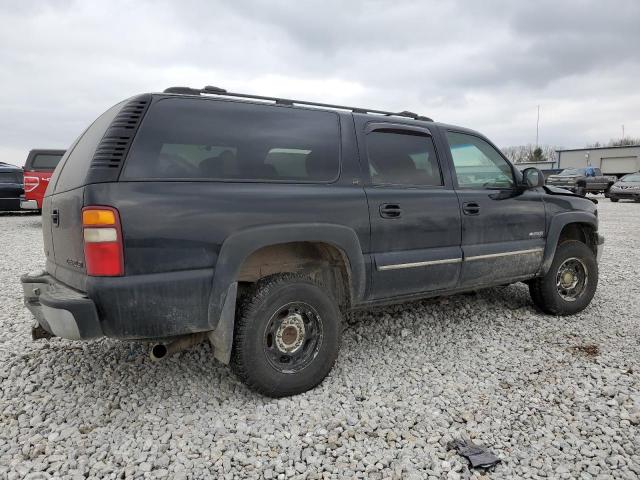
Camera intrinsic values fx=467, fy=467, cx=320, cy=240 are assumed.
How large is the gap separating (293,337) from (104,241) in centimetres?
127

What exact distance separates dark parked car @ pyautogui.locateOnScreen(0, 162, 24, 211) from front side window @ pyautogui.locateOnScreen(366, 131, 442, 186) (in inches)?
533

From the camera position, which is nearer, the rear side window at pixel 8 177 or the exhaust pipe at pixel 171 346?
the exhaust pipe at pixel 171 346

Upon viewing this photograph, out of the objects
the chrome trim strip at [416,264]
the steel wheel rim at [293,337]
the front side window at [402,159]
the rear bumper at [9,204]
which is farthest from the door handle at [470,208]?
the rear bumper at [9,204]

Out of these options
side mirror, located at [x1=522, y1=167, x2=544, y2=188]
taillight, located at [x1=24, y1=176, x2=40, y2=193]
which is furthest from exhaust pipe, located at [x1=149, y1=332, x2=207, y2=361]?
taillight, located at [x1=24, y1=176, x2=40, y2=193]

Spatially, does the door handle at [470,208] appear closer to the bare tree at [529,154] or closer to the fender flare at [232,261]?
the fender flare at [232,261]

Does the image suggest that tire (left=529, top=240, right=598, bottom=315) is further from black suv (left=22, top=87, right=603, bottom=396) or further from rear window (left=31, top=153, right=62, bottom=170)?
rear window (left=31, top=153, right=62, bottom=170)

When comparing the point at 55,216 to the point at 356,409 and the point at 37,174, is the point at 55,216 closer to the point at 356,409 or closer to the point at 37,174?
the point at 356,409

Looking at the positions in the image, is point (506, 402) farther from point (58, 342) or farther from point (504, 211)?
point (58, 342)

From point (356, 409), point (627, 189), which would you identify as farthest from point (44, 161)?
point (627, 189)

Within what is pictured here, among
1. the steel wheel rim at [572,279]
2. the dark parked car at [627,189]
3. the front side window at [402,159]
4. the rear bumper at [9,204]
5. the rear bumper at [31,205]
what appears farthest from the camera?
the dark parked car at [627,189]

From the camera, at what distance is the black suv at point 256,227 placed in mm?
2430

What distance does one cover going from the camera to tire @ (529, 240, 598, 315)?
447 cm

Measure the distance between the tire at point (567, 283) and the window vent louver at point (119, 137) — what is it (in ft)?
12.5

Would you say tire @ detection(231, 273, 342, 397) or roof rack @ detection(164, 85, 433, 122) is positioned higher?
roof rack @ detection(164, 85, 433, 122)
